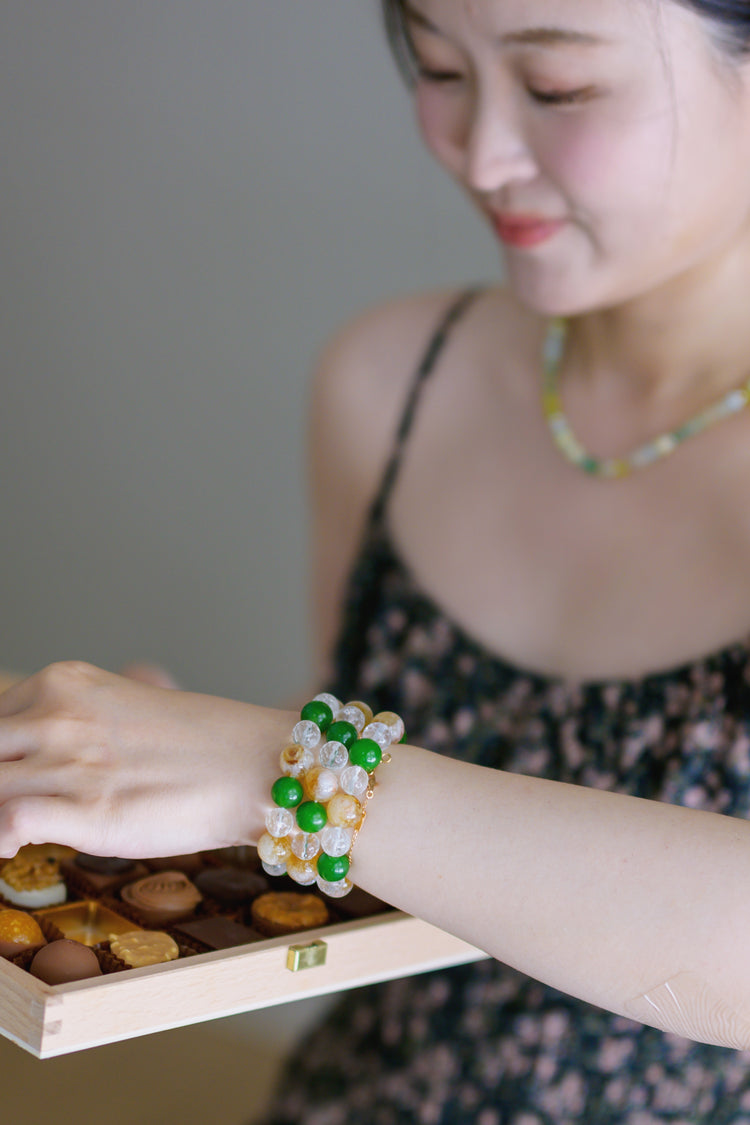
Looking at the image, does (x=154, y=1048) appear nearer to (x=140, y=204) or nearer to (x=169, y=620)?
(x=169, y=620)

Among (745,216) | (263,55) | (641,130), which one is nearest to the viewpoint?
(641,130)

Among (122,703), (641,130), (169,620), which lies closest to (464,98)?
(641,130)

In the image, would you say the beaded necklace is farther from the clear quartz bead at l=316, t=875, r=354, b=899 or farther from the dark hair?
the clear quartz bead at l=316, t=875, r=354, b=899

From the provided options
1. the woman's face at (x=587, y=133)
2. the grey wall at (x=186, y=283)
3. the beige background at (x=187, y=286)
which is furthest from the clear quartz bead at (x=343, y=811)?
the grey wall at (x=186, y=283)

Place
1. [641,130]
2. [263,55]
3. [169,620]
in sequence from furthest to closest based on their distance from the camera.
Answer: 1. [169,620]
2. [263,55]
3. [641,130]

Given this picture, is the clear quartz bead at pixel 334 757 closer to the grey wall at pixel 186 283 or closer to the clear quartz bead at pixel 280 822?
the clear quartz bead at pixel 280 822

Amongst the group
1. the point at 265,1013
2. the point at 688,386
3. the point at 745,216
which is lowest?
the point at 265,1013

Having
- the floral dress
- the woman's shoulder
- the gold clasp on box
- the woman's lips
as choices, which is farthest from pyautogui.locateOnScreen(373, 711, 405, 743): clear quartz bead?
the woman's shoulder
